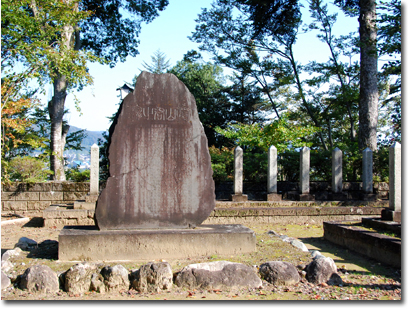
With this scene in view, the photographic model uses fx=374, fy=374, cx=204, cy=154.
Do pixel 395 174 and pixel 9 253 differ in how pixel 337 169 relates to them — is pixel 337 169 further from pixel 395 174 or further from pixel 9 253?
pixel 9 253

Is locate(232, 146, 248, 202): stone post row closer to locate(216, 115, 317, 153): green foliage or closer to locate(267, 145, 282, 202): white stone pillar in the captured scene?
locate(267, 145, 282, 202): white stone pillar

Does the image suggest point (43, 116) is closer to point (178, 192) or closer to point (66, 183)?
point (66, 183)

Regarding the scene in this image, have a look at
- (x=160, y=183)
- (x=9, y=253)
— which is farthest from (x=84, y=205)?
(x=160, y=183)

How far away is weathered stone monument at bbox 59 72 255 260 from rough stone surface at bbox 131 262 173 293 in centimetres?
96

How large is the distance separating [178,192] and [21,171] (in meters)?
8.11

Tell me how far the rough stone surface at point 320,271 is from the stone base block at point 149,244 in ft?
3.80

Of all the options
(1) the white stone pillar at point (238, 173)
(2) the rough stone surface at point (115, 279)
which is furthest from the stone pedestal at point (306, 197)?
(2) the rough stone surface at point (115, 279)

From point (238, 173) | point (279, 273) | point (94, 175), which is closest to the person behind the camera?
point (279, 273)

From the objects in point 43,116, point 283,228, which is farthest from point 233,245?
point 43,116

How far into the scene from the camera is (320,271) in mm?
4602

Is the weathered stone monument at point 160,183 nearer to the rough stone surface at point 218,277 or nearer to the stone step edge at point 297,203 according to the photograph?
the rough stone surface at point 218,277

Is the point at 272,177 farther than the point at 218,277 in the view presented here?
Yes

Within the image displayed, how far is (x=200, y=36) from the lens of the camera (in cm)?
2073

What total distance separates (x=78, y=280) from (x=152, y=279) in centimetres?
85
